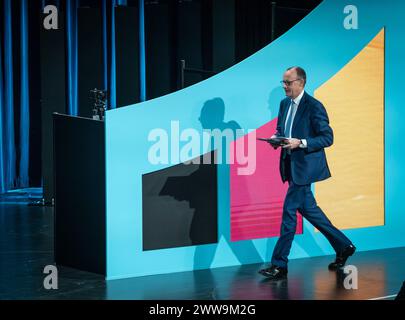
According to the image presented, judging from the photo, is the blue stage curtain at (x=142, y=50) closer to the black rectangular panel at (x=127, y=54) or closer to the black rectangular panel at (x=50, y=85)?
the black rectangular panel at (x=127, y=54)

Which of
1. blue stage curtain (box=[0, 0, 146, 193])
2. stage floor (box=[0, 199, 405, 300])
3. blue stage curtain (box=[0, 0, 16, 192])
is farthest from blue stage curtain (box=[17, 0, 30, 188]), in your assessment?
stage floor (box=[0, 199, 405, 300])

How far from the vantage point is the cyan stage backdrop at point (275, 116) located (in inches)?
258

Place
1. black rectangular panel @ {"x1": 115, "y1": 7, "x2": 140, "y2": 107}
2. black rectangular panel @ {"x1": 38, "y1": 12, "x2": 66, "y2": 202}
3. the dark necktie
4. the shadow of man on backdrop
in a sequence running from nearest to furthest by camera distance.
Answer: the dark necktie → the shadow of man on backdrop → black rectangular panel @ {"x1": 38, "y1": 12, "x2": 66, "y2": 202} → black rectangular panel @ {"x1": 115, "y1": 7, "x2": 140, "y2": 107}

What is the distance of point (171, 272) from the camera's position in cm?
675

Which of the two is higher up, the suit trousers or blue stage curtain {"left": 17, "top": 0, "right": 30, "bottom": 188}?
blue stage curtain {"left": 17, "top": 0, "right": 30, "bottom": 188}

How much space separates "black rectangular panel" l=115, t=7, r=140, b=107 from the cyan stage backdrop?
16.2ft

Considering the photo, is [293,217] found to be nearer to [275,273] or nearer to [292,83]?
[275,273]

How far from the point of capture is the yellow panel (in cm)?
744

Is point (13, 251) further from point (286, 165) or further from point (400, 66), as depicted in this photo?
point (400, 66)

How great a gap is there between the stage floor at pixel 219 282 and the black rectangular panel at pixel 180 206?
309mm

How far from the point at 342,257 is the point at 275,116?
1.39 m

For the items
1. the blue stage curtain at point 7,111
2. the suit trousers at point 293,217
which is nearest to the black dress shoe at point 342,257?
the suit trousers at point 293,217

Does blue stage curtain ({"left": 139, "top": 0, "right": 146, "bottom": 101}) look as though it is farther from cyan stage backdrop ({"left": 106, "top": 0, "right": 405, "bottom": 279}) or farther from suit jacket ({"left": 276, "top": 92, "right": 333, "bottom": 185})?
suit jacket ({"left": 276, "top": 92, "right": 333, "bottom": 185})
